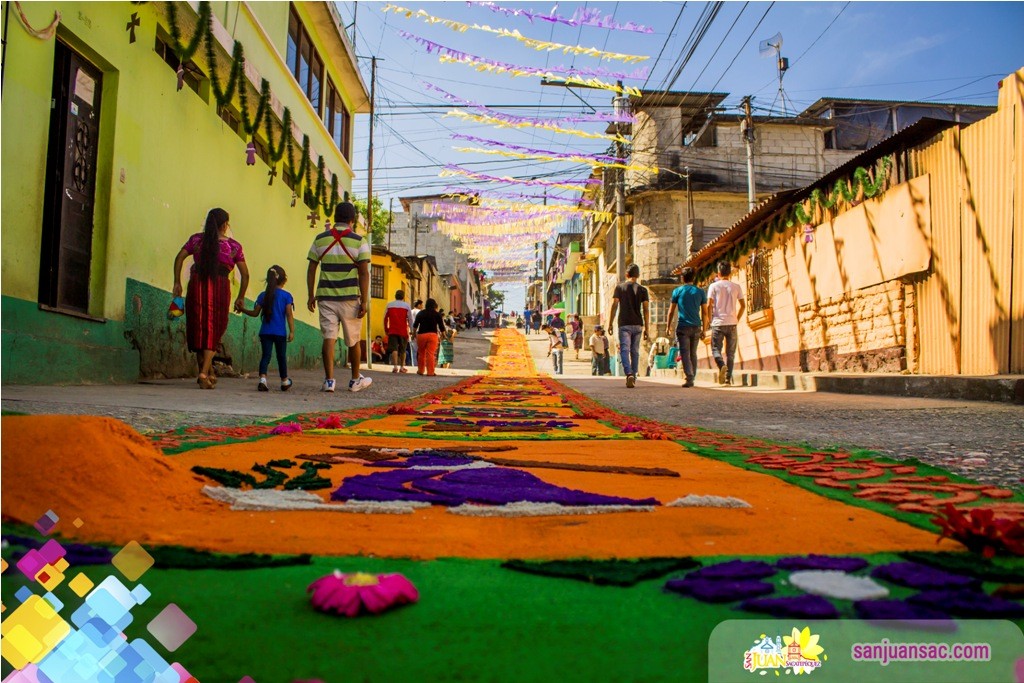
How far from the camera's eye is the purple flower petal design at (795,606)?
102cm

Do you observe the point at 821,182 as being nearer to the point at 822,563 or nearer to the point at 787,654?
the point at 822,563

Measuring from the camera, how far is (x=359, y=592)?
3.43 feet

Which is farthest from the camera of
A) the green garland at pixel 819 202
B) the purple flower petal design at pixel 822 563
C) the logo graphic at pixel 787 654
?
Answer: the green garland at pixel 819 202

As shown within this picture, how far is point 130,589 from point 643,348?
24.1 metres

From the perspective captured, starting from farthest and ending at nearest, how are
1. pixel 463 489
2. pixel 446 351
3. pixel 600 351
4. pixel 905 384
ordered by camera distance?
pixel 446 351
pixel 600 351
pixel 905 384
pixel 463 489

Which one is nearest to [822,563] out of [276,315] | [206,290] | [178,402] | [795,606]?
[795,606]

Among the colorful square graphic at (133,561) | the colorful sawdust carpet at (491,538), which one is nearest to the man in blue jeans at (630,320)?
the colorful sawdust carpet at (491,538)

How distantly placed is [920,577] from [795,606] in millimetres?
302

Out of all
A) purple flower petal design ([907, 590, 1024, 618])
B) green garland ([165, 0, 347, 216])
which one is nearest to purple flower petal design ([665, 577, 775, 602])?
purple flower petal design ([907, 590, 1024, 618])

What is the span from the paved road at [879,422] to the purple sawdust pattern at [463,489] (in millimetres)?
1451

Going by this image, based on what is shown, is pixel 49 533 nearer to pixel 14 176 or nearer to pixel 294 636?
pixel 294 636

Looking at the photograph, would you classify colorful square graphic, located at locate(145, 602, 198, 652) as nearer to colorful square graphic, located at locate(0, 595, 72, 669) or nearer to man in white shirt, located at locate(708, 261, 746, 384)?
colorful square graphic, located at locate(0, 595, 72, 669)

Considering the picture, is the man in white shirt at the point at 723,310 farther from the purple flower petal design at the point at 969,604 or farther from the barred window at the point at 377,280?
the barred window at the point at 377,280

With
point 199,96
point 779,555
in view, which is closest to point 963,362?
point 779,555
